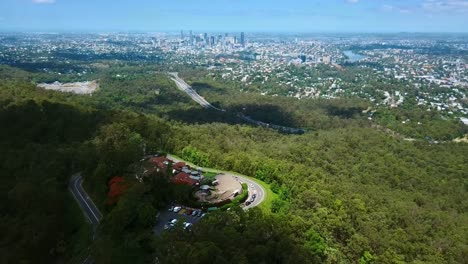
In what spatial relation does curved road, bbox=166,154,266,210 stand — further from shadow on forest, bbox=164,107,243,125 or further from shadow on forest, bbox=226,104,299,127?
shadow on forest, bbox=226,104,299,127

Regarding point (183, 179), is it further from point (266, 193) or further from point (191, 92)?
point (191, 92)

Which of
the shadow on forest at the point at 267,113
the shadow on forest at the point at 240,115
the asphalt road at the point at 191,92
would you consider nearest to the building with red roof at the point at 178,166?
the shadow on forest at the point at 240,115

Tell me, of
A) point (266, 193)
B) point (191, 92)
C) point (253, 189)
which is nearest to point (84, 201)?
point (253, 189)

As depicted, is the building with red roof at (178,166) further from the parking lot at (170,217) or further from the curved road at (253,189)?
the parking lot at (170,217)

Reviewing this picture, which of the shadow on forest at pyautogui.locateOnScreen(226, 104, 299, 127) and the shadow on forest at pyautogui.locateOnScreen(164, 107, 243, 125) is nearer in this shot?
the shadow on forest at pyautogui.locateOnScreen(164, 107, 243, 125)

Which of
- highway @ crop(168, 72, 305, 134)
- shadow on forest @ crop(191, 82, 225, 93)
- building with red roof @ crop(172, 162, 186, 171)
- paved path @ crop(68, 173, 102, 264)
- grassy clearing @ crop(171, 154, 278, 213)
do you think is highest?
building with red roof @ crop(172, 162, 186, 171)

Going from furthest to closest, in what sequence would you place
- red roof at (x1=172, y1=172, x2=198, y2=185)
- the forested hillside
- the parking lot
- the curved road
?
red roof at (x1=172, y1=172, x2=198, y2=185) → the curved road → the parking lot → the forested hillside

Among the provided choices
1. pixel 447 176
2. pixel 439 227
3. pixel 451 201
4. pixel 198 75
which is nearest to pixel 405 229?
pixel 439 227

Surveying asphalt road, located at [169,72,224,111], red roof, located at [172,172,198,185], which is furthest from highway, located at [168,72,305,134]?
red roof, located at [172,172,198,185]
